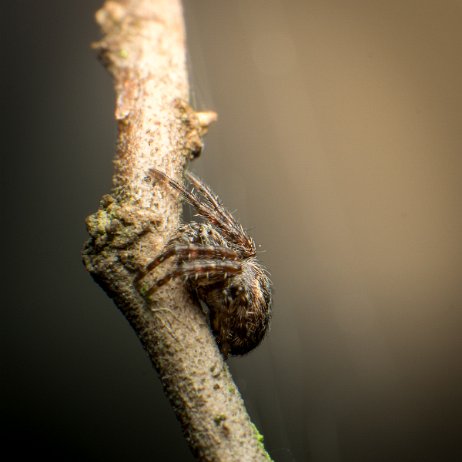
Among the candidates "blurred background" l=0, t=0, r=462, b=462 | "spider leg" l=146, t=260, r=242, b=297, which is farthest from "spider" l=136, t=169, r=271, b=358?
"blurred background" l=0, t=0, r=462, b=462

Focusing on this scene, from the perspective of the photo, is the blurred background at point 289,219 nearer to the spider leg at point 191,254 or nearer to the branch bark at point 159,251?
the branch bark at point 159,251

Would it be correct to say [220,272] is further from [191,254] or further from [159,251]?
[159,251]

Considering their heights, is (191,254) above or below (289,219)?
below

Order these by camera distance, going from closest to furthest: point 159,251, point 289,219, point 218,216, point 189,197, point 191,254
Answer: point 159,251 < point 191,254 < point 189,197 < point 218,216 < point 289,219

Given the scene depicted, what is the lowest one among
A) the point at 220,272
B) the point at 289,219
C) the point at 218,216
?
the point at 220,272

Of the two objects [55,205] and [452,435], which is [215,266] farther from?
[452,435]

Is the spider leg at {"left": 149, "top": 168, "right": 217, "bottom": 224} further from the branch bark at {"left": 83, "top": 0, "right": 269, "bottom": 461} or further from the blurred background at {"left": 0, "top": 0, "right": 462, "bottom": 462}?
the blurred background at {"left": 0, "top": 0, "right": 462, "bottom": 462}

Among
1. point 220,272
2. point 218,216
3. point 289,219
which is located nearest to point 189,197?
point 218,216
